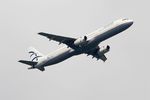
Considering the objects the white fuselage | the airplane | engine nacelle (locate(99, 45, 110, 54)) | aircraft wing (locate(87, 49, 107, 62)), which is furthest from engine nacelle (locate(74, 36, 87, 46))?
engine nacelle (locate(99, 45, 110, 54))

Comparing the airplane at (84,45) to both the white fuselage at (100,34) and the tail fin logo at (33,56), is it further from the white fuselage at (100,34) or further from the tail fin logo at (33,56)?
the tail fin logo at (33,56)

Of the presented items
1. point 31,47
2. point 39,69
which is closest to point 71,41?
point 39,69

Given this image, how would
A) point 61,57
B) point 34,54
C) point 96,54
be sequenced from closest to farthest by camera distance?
1. point 61,57
2. point 96,54
3. point 34,54

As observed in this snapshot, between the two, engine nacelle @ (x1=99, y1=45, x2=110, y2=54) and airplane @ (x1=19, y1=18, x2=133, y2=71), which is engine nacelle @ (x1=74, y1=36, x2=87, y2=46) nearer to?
airplane @ (x1=19, y1=18, x2=133, y2=71)

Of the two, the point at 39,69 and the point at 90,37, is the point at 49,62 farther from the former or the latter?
the point at 90,37

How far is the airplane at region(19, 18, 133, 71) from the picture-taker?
131250 mm

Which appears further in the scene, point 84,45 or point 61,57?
point 61,57

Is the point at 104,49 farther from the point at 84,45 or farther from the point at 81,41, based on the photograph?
the point at 81,41

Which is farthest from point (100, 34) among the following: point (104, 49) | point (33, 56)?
point (33, 56)

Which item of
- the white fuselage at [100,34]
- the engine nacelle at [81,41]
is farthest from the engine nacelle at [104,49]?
the engine nacelle at [81,41]

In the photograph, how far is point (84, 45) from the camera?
133750 millimetres

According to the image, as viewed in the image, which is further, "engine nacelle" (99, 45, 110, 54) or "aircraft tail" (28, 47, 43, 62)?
"aircraft tail" (28, 47, 43, 62)

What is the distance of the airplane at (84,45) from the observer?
131 m

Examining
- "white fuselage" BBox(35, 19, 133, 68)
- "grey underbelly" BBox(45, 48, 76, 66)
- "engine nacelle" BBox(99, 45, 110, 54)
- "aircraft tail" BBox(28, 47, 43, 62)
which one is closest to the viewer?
"white fuselage" BBox(35, 19, 133, 68)
